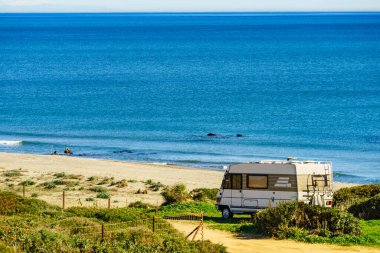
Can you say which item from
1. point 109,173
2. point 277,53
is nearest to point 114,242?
point 109,173

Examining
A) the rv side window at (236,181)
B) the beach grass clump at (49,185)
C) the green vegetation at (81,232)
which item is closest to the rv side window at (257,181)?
the rv side window at (236,181)

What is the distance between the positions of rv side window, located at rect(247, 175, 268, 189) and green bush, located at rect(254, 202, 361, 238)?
3.54 meters

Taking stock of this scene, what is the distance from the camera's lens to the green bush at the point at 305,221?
1023 inches

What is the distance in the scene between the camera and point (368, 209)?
30203 millimetres

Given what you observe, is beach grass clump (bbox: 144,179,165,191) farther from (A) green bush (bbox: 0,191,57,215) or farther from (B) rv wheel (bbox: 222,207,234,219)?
(A) green bush (bbox: 0,191,57,215)

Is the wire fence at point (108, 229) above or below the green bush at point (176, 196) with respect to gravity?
below

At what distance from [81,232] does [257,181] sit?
9.47 m

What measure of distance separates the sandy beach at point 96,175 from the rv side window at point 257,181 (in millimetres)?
8252

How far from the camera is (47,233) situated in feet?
66.8

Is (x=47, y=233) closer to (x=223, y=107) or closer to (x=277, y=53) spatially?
(x=223, y=107)

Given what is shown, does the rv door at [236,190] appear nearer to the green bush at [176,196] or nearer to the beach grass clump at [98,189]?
the green bush at [176,196]

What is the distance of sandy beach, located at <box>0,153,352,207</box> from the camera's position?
40.1 meters

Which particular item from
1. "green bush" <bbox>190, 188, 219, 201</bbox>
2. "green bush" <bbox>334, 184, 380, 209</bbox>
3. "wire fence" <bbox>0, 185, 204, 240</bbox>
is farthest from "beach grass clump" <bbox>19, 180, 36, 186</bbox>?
"wire fence" <bbox>0, 185, 204, 240</bbox>

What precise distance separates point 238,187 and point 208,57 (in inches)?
5351
